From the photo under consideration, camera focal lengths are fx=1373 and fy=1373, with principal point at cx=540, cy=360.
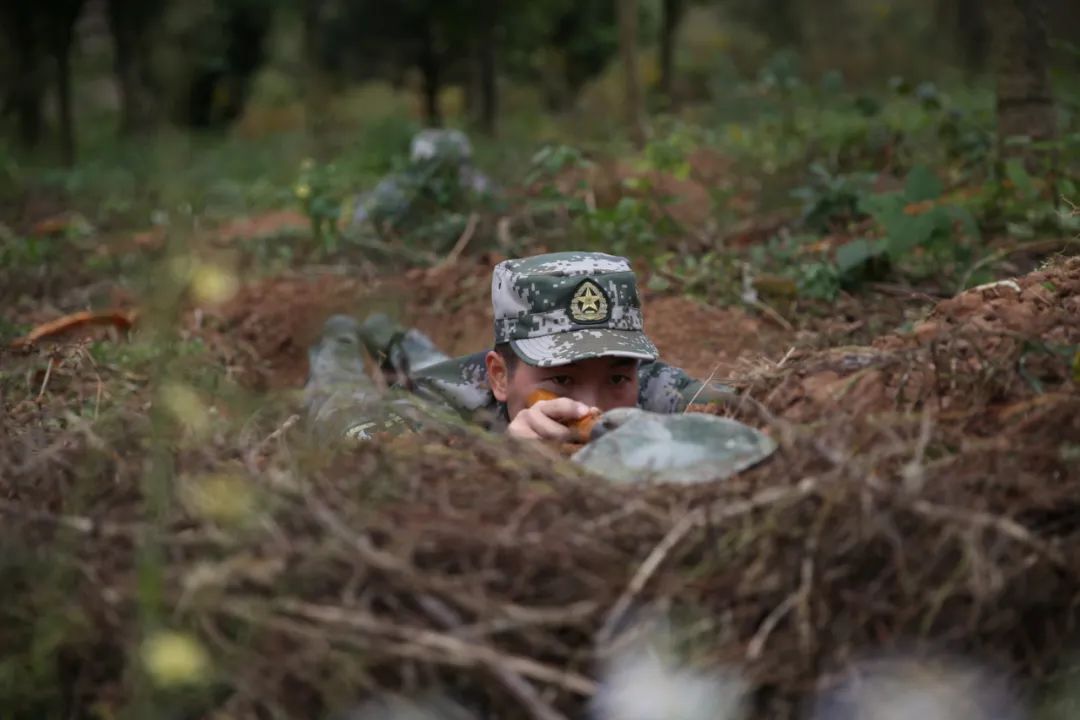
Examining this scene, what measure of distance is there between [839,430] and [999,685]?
0.45 m

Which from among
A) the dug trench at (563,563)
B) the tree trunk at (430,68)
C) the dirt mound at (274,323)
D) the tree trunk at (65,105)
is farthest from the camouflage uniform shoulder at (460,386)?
the tree trunk at (430,68)

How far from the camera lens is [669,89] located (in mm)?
15812

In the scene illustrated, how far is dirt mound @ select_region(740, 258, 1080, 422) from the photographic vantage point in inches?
91.2

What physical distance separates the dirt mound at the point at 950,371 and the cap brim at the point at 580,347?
1.78 ft

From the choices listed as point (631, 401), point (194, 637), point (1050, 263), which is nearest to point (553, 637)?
point (194, 637)

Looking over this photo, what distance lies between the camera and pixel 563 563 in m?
1.86

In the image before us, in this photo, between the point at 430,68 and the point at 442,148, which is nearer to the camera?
the point at 442,148

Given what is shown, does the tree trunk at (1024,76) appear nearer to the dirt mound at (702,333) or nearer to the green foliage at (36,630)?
the dirt mound at (702,333)

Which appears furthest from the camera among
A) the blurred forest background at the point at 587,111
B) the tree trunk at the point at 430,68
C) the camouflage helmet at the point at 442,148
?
the tree trunk at the point at 430,68

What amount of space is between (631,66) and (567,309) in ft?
22.7

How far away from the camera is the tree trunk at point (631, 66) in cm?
972

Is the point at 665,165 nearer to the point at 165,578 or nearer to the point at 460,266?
the point at 460,266

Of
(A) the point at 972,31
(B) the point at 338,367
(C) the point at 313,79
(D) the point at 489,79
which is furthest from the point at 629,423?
(A) the point at 972,31

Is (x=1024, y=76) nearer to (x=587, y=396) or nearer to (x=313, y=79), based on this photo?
(x=587, y=396)
